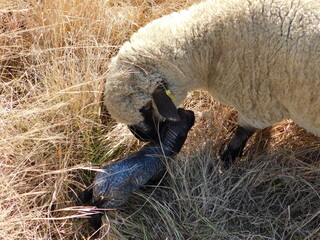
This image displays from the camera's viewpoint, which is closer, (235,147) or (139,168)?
(139,168)

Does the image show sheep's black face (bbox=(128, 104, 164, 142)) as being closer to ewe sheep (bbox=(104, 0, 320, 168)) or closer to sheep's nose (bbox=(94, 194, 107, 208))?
ewe sheep (bbox=(104, 0, 320, 168))

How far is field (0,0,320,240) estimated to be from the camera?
10.5ft

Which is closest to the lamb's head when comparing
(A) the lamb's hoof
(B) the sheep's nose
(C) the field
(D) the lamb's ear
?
(D) the lamb's ear

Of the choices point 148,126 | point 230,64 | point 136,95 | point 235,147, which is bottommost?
point 235,147

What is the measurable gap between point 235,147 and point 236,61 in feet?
3.14

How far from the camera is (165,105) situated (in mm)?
3174

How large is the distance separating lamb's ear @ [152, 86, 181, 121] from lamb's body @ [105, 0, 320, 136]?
6cm

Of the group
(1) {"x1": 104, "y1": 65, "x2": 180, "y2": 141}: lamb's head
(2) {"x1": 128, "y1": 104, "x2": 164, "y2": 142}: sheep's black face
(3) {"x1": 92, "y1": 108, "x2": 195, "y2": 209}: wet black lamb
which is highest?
(1) {"x1": 104, "y1": 65, "x2": 180, "y2": 141}: lamb's head

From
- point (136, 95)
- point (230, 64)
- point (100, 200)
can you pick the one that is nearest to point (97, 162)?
point (100, 200)

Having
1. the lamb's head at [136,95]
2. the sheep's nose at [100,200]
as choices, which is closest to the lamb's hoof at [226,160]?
the lamb's head at [136,95]

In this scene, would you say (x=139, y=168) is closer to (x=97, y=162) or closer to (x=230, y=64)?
(x=97, y=162)

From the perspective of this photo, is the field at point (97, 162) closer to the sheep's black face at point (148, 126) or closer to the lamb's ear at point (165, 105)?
the sheep's black face at point (148, 126)

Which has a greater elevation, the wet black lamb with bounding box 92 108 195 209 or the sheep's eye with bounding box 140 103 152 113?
the sheep's eye with bounding box 140 103 152 113

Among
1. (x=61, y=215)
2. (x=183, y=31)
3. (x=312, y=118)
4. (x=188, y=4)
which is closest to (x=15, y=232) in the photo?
(x=61, y=215)
